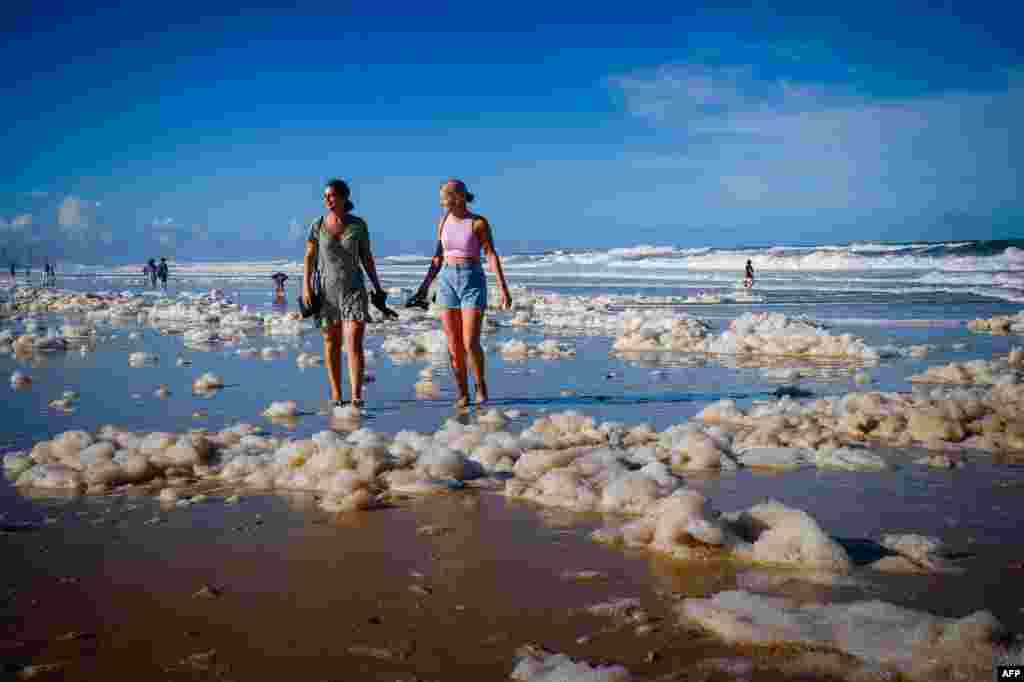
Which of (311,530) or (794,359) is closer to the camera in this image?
(311,530)

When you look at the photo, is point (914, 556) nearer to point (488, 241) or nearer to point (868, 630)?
point (868, 630)

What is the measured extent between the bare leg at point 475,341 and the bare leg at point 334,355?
3.42 feet

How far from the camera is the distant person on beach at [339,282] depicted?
606 centimetres

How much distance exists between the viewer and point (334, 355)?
614 cm

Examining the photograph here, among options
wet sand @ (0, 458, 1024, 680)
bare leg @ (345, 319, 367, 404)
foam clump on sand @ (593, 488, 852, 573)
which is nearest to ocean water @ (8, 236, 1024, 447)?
bare leg @ (345, 319, 367, 404)

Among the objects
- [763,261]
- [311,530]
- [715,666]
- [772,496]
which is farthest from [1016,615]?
[763,261]

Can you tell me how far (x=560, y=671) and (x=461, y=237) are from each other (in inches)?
185

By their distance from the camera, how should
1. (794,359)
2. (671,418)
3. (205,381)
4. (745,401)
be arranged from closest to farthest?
(671,418) → (745,401) → (205,381) → (794,359)

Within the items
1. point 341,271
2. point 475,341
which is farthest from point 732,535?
point 341,271

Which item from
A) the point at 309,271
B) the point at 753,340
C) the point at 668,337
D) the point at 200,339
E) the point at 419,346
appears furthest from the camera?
the point at 200,339

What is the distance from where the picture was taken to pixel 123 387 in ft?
23.1

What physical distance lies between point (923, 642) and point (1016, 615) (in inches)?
17.6

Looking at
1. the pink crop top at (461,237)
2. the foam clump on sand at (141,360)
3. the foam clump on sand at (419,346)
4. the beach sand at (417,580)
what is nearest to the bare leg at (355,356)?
the pink crop top at (461,237)

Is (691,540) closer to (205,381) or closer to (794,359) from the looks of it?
(205,381)
